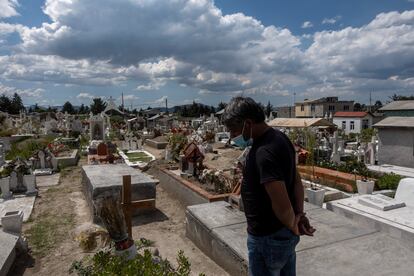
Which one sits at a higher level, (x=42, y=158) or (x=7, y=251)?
(x=42, y=158)

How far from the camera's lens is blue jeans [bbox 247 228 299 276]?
2.39 metres

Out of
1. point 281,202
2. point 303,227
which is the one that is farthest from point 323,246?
point 281,202

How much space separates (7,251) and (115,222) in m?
2.61

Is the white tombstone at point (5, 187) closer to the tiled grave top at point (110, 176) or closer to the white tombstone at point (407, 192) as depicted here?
the tiled grave top at point (110, 176)

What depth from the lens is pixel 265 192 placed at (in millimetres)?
2328

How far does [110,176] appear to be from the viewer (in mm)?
7938

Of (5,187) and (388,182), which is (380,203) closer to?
(388,182)

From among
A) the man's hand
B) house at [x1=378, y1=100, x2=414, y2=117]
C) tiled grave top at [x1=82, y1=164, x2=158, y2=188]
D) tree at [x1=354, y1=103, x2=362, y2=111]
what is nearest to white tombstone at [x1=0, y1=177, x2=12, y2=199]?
tiled grave top at [x1=82, y1=164, x2=158, y2=188]

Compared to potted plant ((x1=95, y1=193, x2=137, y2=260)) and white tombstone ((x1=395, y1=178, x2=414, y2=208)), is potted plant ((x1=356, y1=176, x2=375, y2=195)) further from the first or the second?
potted plant ((x1=95, y1=193, x2=137, y2=260))

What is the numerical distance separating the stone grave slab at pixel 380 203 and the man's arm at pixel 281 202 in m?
3.73

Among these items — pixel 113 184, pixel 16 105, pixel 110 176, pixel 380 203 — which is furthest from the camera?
pixel 16 105

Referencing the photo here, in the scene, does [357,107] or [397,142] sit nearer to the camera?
[397,142]

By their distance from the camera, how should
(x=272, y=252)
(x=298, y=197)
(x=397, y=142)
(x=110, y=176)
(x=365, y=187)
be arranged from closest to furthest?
(x=272, y=252) → (x=298, y=197) → (x=365, y=187) → (x=110, y=176) → (x=397, y=142)

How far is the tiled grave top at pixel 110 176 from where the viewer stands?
7154mm
